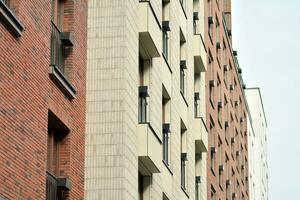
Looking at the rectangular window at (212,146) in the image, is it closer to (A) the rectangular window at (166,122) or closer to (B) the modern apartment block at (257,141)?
(A) the rectangular window at (166,122)

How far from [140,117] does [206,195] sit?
15.6 metres

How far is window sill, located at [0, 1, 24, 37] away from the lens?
1830cm

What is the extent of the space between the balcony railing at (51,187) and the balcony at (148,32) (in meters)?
7.61

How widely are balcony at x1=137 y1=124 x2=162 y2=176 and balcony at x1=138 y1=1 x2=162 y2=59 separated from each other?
290 cm

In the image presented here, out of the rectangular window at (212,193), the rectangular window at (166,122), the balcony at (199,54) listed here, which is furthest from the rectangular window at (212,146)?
the rectangular window at (166,122)

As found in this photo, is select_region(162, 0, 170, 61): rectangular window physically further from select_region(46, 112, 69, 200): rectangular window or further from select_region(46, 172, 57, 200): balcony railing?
select_region(46, 172, 57, 200): balcony railing

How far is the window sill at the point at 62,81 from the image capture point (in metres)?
21.6

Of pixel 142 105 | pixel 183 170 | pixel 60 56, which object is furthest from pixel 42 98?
pixel 183 170

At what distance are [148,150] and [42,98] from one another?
7399mm

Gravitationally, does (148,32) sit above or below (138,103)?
above

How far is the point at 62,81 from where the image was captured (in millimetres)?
22219

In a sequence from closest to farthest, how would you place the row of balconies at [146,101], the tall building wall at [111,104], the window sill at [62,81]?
the window sill at [62,81] → the tall building wall at [111,104] → the row of balconies at [146,101]

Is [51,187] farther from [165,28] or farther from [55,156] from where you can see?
[165,28]

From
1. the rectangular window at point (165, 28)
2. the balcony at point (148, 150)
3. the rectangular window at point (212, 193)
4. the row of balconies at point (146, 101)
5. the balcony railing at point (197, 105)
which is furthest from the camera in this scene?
the rectangular window at point (212, 193)
